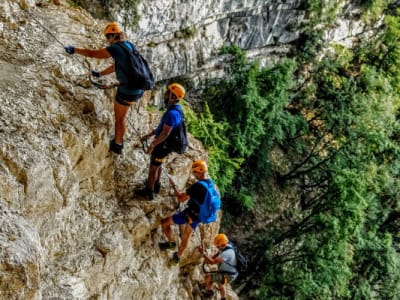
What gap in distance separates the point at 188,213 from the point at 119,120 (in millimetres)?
2084

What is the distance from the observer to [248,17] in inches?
805

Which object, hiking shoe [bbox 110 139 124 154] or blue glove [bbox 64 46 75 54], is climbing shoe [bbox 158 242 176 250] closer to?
hiking shoe [bbox 110 139 124 154]

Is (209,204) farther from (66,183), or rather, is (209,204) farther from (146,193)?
(66,183)

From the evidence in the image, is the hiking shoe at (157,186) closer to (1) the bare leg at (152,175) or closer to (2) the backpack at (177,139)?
(1) the bare leg at (152,175)

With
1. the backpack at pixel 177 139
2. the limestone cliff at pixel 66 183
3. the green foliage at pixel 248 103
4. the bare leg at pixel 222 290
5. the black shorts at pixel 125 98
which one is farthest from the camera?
the green foliage at pixel 248 103

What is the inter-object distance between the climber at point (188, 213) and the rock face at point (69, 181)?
208 millimetres

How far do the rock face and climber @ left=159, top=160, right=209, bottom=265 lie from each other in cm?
21

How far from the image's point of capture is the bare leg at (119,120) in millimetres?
6828

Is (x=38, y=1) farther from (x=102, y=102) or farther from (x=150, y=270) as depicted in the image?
(x=150, y=270)

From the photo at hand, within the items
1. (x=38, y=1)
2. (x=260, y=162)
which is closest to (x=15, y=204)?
(x=38, y=1)

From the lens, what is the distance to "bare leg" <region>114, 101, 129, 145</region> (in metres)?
6.83

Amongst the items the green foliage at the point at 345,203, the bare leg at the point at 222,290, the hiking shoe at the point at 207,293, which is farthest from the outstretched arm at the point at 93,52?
the green foliage at the point at 345,203

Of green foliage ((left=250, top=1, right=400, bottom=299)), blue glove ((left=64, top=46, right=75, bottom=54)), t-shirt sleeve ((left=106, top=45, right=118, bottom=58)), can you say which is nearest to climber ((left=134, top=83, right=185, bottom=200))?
t-shirt sleeve ((left=106, top=45, right=118, bottom=58))

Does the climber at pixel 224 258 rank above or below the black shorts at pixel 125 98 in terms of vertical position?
below
